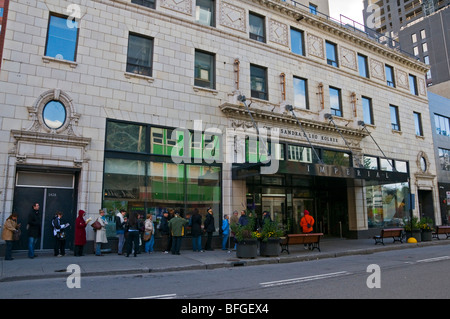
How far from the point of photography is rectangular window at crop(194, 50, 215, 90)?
17312 millimetres

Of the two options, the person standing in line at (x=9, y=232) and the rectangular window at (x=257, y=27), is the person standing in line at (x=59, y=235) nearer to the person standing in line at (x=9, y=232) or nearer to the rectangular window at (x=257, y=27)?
the person standing in line at (x=9, y=232)

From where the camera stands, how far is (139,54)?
623 inches

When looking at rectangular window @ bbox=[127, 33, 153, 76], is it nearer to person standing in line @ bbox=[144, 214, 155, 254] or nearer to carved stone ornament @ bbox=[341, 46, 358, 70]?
person standing in line @ bbox=[144, 214, 155, 254]

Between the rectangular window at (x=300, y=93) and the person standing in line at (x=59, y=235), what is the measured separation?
13.9 metres

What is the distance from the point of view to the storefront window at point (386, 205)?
23.0m

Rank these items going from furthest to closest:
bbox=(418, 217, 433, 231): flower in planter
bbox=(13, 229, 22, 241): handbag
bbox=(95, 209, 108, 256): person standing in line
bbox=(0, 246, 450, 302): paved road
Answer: bbox=(418, 217, 433, 231): flower in planter → bbox=(95, 209, 108, 256): person standing in line → bbox=(13, 229, 22, 241): handbag → bbox=(0, 246, 450, 302): paved road

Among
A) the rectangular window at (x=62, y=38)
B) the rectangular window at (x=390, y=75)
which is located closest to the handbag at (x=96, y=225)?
the rectangular window at (x=62, y=38)

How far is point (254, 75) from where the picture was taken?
1920 cm

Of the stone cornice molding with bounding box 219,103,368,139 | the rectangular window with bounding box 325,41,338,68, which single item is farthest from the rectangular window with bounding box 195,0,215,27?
the rectangular window with bounding box 325,41,338,68

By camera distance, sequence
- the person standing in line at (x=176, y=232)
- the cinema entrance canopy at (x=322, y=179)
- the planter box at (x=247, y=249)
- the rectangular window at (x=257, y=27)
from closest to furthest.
A: 1. the planter box at (x=247, y=249)
2. the person standing in line at (x=176, y=232)
3. the cinema entrance canopy at (x=322, y=179)
4. the rectangular window at (x=257, y=27)

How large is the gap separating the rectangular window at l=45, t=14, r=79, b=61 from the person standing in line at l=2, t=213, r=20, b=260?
21.6ft

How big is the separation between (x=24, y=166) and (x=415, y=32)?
8281 cm

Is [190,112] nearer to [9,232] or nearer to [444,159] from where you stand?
[9,232]
